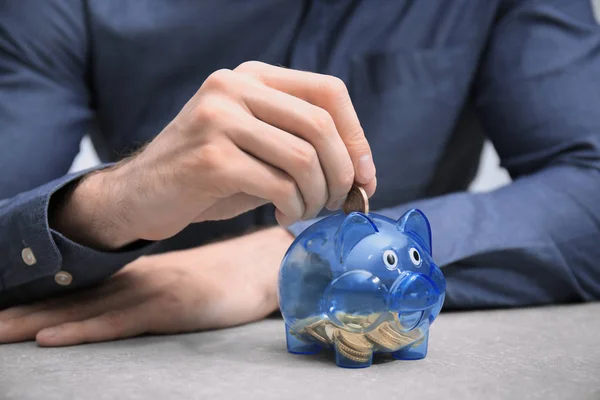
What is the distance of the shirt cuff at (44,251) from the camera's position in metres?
0.72

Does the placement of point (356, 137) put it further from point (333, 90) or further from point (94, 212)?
point (94, 212)

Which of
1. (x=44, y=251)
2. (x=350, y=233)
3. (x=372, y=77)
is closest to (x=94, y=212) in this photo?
(x=44, y=251)

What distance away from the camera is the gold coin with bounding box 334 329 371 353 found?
0.58m

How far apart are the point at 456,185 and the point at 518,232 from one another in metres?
0.43

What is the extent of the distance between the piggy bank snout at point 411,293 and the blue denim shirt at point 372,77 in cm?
36

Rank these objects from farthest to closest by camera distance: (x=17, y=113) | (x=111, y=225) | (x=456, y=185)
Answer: (x=456, y=185), (x=17, y=113), (x=111, y=225)

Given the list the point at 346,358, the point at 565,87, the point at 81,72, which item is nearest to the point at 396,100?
the point at 565,87

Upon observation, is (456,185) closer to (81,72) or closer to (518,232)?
(518,232)

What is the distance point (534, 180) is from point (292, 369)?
51 cm

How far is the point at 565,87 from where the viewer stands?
1065 mm

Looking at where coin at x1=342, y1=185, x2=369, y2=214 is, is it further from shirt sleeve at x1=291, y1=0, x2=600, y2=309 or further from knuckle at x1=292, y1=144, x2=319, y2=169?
shirt sleeve at x1=291, y1=0, x2=600, y2=309

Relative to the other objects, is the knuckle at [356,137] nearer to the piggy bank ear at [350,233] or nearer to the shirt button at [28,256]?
the piggy bank ear at [350,233]

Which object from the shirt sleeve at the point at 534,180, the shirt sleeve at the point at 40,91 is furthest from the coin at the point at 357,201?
the shirt sleeve at the point at 40,91

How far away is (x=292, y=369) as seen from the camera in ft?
1.94
